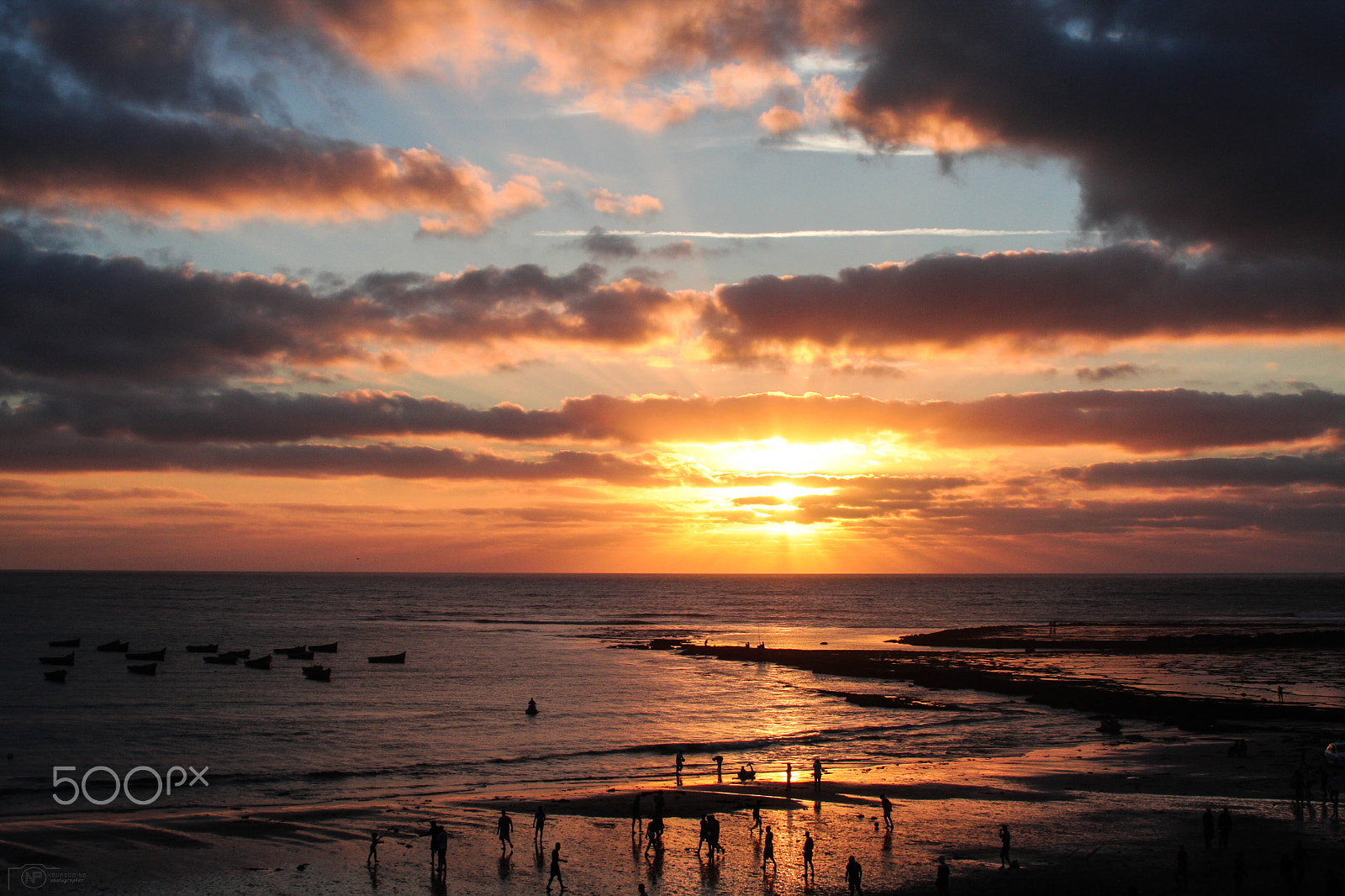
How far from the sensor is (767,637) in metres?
117

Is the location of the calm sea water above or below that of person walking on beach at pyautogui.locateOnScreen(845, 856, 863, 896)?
below

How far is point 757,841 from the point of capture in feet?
94.3

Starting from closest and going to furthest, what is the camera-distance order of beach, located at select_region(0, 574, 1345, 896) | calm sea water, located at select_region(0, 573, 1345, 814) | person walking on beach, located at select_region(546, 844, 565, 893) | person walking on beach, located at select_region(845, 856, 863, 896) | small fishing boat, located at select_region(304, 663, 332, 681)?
person walking on beach, located at select_region(845, 856, 863, 896), person walking on beach, located at select_region(546, 844, 565, 893), beach, located at select_region(0, 574, 1345, 896), calm sea water, located at select_region(0, 573, 1345, 814), small fishing boat, located at select_region(304, 663, 332, 681)

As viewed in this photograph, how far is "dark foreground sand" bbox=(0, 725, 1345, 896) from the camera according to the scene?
80.8 ft

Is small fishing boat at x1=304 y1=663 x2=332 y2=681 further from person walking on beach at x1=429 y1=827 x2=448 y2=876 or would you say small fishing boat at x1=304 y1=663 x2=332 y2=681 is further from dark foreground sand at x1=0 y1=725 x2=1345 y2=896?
person walking on beach at x1=429 y1=827 x2=448 y2=876

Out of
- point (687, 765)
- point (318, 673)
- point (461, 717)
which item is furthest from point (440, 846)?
→ point (318, 673)

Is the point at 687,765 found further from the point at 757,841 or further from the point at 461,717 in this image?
the point at 461,717

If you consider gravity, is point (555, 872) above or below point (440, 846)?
below

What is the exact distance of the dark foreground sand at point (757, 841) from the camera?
2462 centimetres

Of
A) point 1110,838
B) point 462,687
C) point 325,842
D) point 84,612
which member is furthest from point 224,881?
point 84,612

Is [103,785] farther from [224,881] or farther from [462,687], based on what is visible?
[462,687]

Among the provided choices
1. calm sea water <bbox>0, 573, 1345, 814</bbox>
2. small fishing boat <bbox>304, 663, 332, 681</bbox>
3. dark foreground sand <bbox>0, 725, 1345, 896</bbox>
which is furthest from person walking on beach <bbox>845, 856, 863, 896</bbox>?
small fishing boat <bbox>304, 663, 332, 681</bbox>

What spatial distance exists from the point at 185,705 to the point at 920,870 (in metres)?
51.0

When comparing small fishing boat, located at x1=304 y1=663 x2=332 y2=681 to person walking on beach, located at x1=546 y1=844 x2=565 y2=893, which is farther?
small fishing boat, located at x1=304 y1=663 x2=332 y2=681
